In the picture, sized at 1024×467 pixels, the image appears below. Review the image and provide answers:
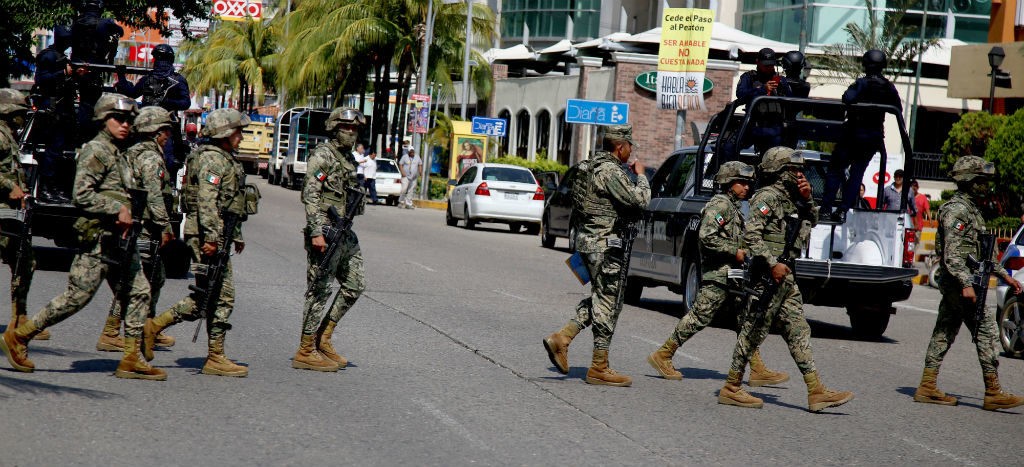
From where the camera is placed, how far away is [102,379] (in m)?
8.52

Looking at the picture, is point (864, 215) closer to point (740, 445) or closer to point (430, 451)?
point (740, 445)

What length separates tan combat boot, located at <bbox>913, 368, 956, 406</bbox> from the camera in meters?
9.53

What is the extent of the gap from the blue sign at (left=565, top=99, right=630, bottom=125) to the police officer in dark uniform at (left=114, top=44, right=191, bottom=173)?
17613 millimetres

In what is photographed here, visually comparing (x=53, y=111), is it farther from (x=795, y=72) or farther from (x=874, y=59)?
(x=874, y=59)

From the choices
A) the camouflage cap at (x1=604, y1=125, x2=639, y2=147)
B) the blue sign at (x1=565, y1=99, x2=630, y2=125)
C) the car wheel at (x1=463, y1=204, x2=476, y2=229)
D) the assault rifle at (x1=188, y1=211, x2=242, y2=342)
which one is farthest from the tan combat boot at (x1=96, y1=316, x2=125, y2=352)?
the blue sign at (x1=565, y1=99, x2=630, y2=125)

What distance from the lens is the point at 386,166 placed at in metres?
41.4

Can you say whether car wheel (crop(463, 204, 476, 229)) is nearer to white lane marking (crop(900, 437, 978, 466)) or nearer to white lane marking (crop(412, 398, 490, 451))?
white lane marking (crop(412, 398, 490, 451))

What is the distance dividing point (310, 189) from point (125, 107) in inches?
52.1

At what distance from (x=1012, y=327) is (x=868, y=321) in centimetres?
166

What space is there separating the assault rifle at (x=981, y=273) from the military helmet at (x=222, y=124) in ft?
16.9

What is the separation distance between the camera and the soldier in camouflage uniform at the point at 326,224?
29.6ft

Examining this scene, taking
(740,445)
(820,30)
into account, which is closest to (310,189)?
(740,445)

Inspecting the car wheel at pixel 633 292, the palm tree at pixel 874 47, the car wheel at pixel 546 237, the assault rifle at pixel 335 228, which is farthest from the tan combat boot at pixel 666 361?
the palm tree at pixel 874 47

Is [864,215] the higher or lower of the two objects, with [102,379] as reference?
higher
